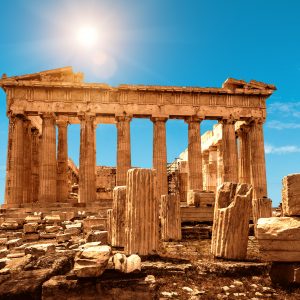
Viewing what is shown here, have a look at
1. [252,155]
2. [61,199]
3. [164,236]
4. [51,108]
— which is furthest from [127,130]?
[164,236]

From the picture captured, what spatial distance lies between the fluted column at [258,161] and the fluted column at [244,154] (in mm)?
1111

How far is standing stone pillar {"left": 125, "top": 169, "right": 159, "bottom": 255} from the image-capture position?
7.93 meters

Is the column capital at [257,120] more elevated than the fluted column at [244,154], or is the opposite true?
the column capital at [257,120]

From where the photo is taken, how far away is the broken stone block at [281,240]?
626cm

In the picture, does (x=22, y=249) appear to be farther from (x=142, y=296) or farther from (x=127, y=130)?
(x=127, y=130)

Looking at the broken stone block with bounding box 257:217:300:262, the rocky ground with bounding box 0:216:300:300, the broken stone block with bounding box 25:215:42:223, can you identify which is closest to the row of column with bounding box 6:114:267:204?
the broken stone block with bounding box 25:215:42:223

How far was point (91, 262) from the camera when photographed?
5.52m

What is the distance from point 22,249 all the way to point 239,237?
5.91 meters

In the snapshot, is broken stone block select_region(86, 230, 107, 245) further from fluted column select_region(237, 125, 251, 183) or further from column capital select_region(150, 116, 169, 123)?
fluted column select_region(237, 125, 251, 183)

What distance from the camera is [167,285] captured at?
6242 millimetres

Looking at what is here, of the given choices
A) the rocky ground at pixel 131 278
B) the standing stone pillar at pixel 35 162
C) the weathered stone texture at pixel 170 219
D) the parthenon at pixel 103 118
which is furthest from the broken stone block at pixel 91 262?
the standing stone pillar at pixel 35 162

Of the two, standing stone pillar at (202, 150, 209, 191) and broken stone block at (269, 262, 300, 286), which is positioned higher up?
standing stone pillar at (202, 150, 209, 191)

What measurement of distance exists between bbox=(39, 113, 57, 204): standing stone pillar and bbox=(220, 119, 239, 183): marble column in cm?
1152

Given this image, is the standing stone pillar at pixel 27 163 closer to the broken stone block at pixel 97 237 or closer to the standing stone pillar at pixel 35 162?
the standing stone pillar at pixel 35 162
